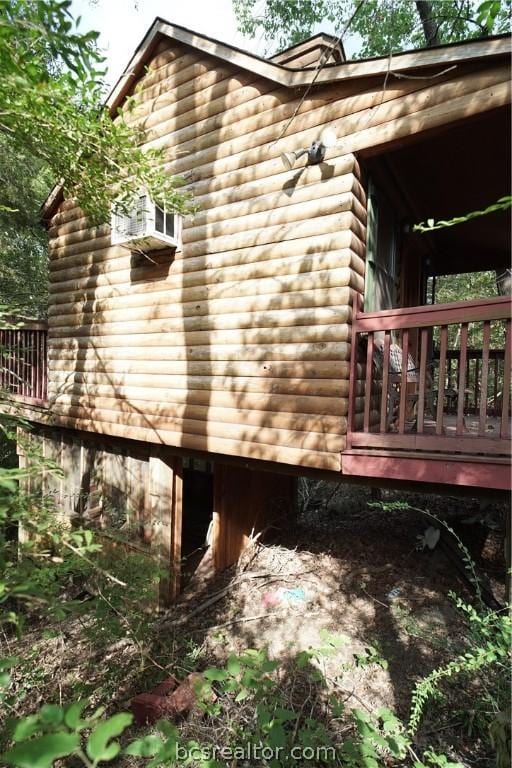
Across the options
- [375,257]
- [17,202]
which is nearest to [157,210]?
[375,257]

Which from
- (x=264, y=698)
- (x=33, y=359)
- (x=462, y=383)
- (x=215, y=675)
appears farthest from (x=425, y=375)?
(x=33, y=359)

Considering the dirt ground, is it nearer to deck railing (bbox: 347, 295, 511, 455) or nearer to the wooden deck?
the wooden deck

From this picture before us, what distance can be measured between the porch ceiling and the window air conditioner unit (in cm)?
260

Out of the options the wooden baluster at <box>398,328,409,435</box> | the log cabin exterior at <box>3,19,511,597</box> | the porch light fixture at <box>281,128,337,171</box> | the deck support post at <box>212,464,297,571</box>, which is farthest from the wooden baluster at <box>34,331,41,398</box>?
the wooden baluster at <box>398,328,409,435</box>

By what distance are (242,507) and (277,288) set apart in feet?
11.5

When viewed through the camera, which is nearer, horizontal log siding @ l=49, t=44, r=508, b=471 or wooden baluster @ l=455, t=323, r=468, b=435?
wooden baluster @ l=455, t=323, r=468, b=435

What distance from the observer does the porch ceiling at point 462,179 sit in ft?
12.7

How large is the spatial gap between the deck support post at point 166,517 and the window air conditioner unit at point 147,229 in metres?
2.73

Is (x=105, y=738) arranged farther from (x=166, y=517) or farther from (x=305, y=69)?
(x=305, y=69)

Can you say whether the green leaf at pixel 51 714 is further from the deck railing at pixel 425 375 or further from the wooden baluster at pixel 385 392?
the wooden baluster at pixel 385 392

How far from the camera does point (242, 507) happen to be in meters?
5.79

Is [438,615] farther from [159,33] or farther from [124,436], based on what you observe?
[159,33]

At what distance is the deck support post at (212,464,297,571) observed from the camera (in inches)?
213

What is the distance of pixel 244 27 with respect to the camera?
1127cm
